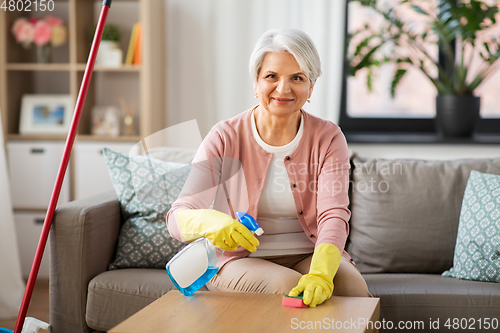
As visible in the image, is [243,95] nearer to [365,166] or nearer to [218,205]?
[365,166]

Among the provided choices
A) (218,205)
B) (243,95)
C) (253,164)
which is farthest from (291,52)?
(243,95)

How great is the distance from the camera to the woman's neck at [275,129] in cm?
148

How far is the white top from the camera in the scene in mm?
1475

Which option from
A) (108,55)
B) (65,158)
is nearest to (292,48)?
(65,158)

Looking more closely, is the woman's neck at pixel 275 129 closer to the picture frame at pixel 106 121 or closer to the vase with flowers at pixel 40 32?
the picture frame at pixel 106 121

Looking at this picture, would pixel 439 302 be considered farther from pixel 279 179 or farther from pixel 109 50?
pixel 109 50

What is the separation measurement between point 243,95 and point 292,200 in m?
1.35

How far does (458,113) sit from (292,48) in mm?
1481

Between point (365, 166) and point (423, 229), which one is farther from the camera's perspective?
point (365, 166)

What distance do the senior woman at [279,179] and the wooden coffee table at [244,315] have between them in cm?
14

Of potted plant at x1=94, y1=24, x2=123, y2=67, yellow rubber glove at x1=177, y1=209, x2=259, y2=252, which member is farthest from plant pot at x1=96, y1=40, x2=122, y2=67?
yellow rubber glove at x1=177, y1=209, x2=259, y2=252

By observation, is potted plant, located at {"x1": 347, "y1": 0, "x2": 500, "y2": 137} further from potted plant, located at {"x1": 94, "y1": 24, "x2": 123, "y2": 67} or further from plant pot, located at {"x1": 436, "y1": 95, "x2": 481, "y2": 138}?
potted plant, located at {"x1": 94, "y1": 24, "x2": 123, "y2": 67}

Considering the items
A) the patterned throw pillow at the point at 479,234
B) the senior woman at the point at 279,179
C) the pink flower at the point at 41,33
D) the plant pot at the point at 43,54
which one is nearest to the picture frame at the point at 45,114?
the plant pot at the point at 43,54

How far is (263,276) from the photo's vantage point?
131 centimetres
